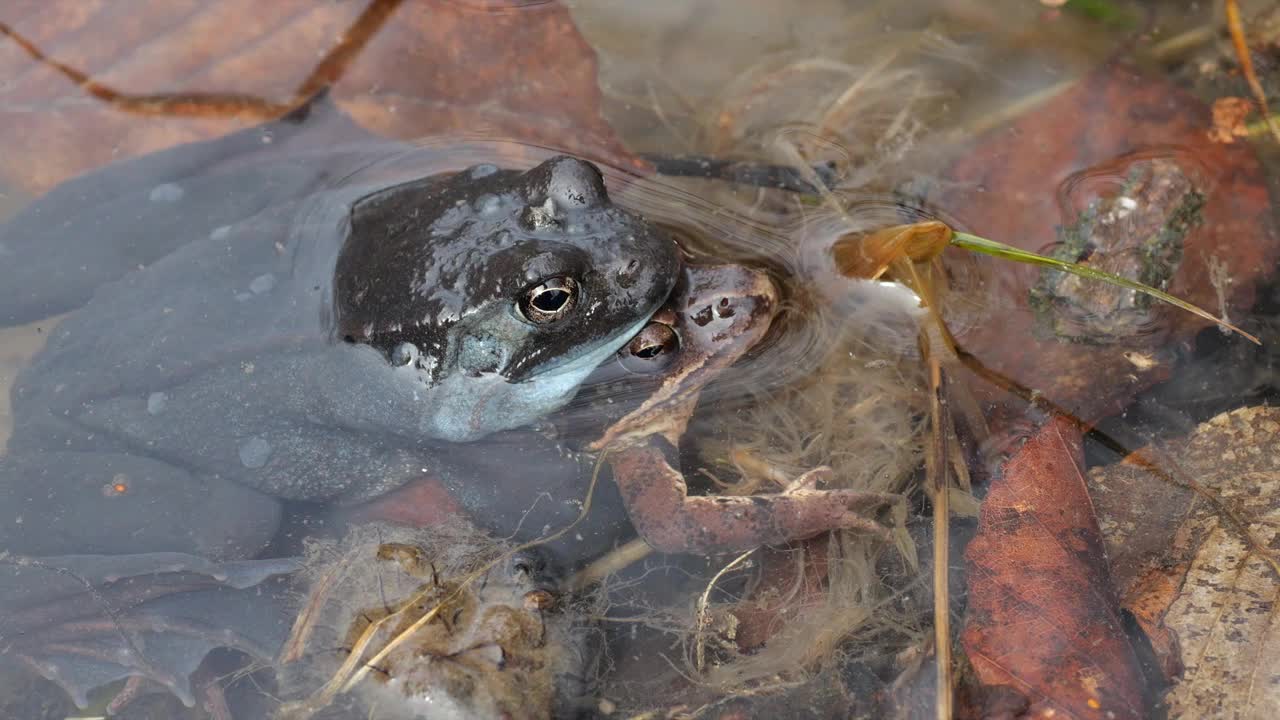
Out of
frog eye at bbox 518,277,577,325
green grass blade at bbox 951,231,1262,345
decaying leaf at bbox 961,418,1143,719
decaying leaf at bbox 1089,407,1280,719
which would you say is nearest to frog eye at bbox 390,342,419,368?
frog eye at bbox 518,277,577,325

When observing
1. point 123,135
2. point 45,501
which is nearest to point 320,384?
point 45,501

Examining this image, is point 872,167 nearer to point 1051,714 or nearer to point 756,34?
point 756,34

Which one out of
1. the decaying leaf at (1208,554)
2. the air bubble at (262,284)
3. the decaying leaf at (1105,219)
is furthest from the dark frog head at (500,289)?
the decaying leaf at (1208,554)

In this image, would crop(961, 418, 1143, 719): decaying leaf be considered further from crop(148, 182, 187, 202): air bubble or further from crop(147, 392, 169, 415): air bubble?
crop(148, 182, 187, 202): air bubble

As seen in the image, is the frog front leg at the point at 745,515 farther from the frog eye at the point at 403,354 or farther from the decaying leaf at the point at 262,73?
the decaying leaf at the point at 262,73

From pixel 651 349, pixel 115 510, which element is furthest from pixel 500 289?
pixel 115 510

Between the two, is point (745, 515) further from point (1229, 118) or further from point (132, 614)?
point (1229, 118)
